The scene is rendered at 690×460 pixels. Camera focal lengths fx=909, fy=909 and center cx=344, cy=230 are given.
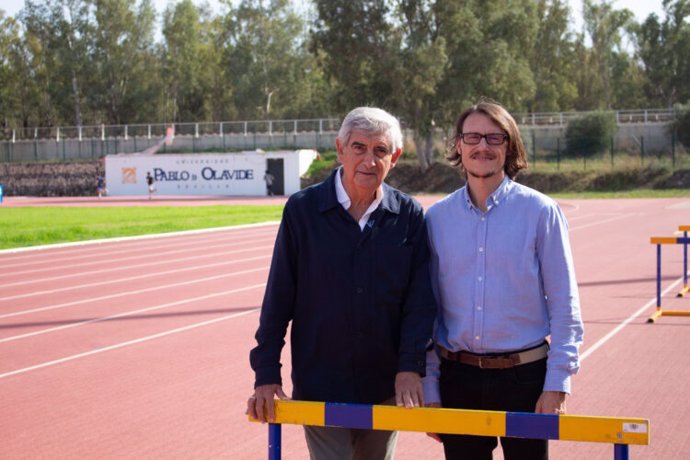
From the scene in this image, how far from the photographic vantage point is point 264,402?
3.29m

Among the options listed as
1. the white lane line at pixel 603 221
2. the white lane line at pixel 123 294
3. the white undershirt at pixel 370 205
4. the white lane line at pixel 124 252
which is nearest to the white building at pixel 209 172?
the white lane line at pixel 603 221

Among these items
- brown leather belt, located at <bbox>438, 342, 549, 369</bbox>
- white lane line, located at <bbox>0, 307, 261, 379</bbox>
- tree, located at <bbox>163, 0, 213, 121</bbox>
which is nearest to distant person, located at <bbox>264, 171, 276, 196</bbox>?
tree, located at <bbox>163, 0, 213, 121</bbox>

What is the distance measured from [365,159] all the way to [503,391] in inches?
40.0

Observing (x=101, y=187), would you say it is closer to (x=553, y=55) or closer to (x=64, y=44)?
(x=64, y=44)

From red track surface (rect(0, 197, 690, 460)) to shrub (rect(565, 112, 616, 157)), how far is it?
4121cm

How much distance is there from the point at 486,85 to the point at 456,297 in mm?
51962

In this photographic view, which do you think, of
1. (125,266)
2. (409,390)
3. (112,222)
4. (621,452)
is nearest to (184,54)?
(112,222)

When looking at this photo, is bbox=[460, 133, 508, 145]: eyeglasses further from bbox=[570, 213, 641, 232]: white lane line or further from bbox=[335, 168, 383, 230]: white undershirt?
bbox=[570, 213, 641, 232]: white lane line

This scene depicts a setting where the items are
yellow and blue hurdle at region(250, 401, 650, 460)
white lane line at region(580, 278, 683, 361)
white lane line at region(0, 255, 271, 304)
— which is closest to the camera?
yellow and blue hurdle at region(250, 401, 650, 460)

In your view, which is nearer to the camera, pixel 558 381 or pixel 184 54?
pixel 558 381

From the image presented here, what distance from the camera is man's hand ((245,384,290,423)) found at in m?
3.25

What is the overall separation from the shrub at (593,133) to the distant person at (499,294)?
56.4 metres

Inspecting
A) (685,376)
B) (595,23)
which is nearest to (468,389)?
(685,376)

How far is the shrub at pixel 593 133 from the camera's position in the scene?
57.5 metres
